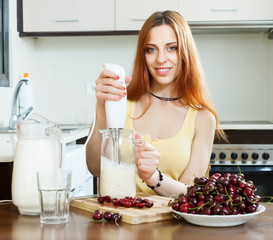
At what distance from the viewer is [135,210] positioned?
3.27 feet

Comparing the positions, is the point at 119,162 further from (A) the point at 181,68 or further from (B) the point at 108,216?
(A) the point at 181,68

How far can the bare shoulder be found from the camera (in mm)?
1695

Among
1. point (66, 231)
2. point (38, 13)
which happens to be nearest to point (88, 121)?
point (38, 13)

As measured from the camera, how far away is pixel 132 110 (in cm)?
176

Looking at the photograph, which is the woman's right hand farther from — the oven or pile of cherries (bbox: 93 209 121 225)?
the oven

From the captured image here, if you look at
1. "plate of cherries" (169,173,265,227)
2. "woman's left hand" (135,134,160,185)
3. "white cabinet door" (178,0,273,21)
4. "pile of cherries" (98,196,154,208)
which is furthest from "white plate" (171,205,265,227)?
"white cabinet door" (178,0,273,21)

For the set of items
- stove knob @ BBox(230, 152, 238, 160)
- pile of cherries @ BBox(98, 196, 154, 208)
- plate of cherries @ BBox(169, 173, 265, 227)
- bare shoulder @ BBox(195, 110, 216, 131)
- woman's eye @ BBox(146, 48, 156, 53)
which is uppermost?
woman's eye @ BBox(146, 48, 156, 53)

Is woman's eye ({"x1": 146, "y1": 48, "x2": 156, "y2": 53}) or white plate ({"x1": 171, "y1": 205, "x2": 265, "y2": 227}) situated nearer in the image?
white plate ({"x1": 171, "y1": 205, "x2": 265, "y2": 227})

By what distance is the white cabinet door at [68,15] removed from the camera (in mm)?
3020

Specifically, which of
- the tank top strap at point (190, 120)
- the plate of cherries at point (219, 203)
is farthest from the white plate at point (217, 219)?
the tank top strap at point (190, 120)

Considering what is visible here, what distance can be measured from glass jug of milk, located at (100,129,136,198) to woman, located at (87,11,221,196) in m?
0.39

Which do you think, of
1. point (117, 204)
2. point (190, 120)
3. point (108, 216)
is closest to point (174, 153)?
point (190, 120)

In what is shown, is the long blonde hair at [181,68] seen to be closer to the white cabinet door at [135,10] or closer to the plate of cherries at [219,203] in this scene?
the plate of cherries at [219,203]

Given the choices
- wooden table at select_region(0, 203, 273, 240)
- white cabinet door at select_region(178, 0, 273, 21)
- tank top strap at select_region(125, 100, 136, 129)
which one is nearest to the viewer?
→ wooden table at select_region(0, 203, 273, 240)
